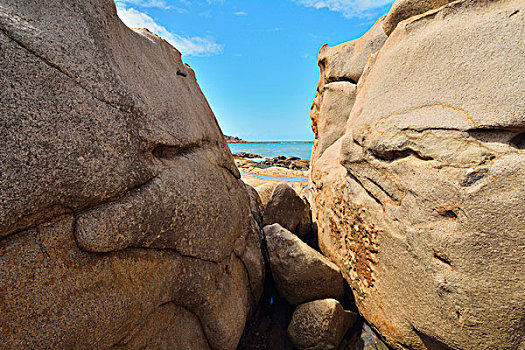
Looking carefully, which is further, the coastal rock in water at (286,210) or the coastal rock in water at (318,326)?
the coastal rock in water at (286,210)

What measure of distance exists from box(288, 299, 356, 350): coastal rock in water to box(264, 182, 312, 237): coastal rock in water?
3.70ft

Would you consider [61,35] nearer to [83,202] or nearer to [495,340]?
[83,202]

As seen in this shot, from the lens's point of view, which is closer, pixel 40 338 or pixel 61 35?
A: pixel 40 338

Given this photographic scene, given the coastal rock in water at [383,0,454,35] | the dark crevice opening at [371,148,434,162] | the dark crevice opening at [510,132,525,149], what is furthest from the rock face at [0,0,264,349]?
the coastal rock in water at [383,0,454,35]

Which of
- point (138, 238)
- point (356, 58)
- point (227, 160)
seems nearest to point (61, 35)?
point (138, 238)

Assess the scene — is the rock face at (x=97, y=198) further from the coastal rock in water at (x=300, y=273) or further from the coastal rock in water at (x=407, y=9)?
the coastal rock in water at (x=407, y=9)

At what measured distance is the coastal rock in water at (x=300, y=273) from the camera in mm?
2328

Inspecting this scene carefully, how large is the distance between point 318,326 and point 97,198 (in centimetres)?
186

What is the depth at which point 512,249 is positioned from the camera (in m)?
1.53

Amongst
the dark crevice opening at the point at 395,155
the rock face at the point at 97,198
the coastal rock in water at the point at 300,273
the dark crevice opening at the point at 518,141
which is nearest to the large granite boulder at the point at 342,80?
the dark crevice opening at the point at 395,155

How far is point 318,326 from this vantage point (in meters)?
2.10

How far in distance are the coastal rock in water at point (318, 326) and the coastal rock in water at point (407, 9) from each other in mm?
2954

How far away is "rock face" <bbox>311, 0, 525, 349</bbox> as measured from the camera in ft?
5.20

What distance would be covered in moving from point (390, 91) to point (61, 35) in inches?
94.9
